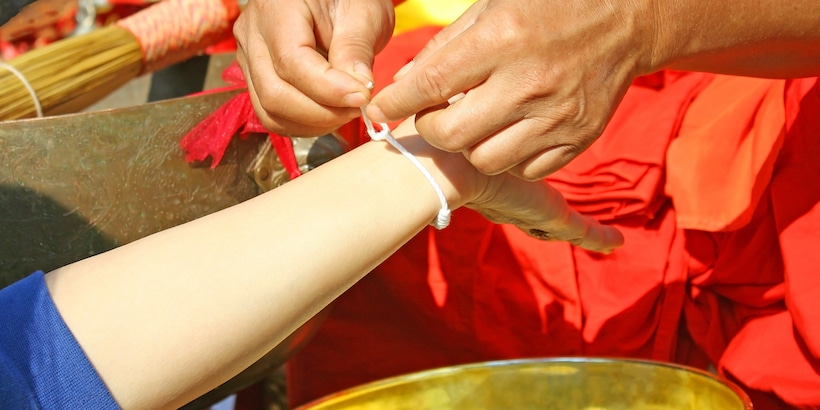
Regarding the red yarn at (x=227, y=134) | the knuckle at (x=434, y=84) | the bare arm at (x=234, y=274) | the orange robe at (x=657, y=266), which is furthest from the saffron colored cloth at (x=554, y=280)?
the knuckle at (x=434, y=84)

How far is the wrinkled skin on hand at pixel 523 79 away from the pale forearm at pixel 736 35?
27mm

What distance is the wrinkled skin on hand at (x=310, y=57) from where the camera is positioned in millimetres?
737

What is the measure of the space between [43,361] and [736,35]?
2.15 feet

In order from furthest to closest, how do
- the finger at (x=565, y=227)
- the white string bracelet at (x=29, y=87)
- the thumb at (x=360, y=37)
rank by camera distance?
the white string bracelet at (x=29, y=87) → the finger at (x=565, y=227) → the thumb at (x=360, y=37)

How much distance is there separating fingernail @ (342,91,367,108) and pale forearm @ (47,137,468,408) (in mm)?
65

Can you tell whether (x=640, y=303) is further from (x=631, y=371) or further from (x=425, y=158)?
(x=425, y=158)

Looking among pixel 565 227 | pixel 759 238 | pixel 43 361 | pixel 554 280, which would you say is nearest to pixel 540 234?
pixel 565 227

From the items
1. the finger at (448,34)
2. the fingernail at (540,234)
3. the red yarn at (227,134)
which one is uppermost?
the red yarn at (227,134)

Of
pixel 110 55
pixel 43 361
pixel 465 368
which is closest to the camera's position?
pixel 43 361

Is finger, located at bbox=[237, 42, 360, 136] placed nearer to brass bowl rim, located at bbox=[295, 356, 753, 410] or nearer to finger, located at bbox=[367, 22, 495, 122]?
finger, located at bbox=[367, 22, 495, 122]

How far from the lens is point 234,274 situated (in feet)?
1.99

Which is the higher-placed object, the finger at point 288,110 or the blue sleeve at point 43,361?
the finger at point 288,110

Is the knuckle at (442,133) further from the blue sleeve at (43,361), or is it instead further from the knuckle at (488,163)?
the blue sleeve at (43,361)

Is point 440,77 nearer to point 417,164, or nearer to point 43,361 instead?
point 417,164
